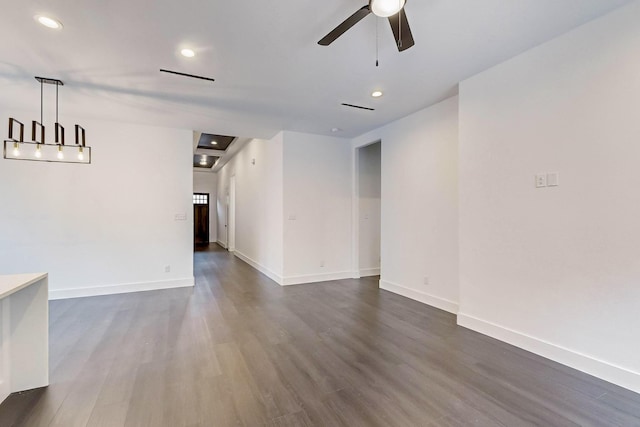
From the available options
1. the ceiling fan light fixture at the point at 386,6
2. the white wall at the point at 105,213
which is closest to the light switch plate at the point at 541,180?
the ceiling fan light fixture at the point at 386,6

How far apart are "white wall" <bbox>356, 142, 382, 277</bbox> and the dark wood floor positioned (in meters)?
2.09

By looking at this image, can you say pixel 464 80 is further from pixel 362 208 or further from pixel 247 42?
pixel 362 208

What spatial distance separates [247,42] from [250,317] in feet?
9.69

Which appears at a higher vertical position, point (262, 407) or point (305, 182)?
point (305, 182)

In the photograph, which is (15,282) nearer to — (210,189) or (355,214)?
(355,214)

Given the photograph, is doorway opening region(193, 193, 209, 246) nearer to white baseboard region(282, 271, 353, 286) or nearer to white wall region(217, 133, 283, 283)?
white wall region(217, 133, 283, 283)

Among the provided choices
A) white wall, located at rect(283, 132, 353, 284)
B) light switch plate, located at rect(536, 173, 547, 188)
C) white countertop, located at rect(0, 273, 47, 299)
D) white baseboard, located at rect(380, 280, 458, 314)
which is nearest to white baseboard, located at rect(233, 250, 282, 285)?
white wall, located at rect(283, 132, 353, 284)

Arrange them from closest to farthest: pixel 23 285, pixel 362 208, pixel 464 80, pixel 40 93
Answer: pixel 23 285
pixel 464 80
pixel 40 93
pixel 362 208

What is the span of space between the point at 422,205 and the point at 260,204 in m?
3.59

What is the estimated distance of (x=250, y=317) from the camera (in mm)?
3623

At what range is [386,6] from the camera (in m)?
1.78

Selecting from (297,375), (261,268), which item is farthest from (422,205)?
(261,268)

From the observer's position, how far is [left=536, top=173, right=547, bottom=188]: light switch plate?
263 cm

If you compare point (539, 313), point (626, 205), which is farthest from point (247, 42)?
point (539, 313)
